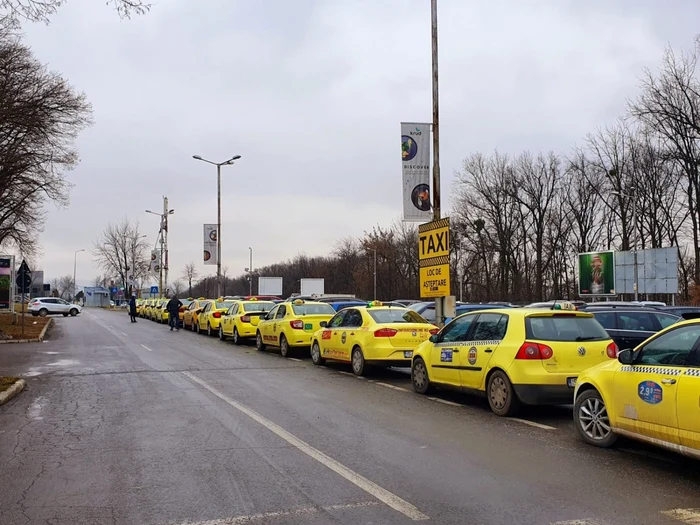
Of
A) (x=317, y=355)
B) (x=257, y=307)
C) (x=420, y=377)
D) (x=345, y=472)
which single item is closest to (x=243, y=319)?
(x=257, y=307)

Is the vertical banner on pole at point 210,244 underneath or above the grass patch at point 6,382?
above

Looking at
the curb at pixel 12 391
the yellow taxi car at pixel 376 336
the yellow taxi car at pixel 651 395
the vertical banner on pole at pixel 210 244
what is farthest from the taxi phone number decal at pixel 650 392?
the vertical banner on pole at pixel 210 244

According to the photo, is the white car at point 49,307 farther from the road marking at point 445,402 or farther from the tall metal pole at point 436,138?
the road marking at point 445,402

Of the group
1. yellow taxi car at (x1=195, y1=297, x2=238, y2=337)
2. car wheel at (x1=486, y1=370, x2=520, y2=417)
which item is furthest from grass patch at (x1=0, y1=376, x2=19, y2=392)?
yellow taxi car at (x1=195, y1=297, x2=238, y2=337)

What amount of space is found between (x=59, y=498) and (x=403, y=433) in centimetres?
395

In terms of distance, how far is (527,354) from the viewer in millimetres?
8633

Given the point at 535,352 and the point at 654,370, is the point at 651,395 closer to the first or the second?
the point at 654,370

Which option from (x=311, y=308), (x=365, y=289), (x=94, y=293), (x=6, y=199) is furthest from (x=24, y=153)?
(x=94, y=293)

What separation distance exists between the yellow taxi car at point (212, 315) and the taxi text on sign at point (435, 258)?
12078 millimetres

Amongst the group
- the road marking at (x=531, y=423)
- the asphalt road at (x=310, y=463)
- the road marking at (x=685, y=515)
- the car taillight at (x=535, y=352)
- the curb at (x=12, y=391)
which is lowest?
the road marking at (x=531, y=423)

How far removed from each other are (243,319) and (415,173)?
8.93 m

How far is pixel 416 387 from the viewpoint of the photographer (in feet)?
36.5

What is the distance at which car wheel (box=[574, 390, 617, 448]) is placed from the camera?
6.96 meters

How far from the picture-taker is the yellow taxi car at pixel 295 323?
17.6 metres
